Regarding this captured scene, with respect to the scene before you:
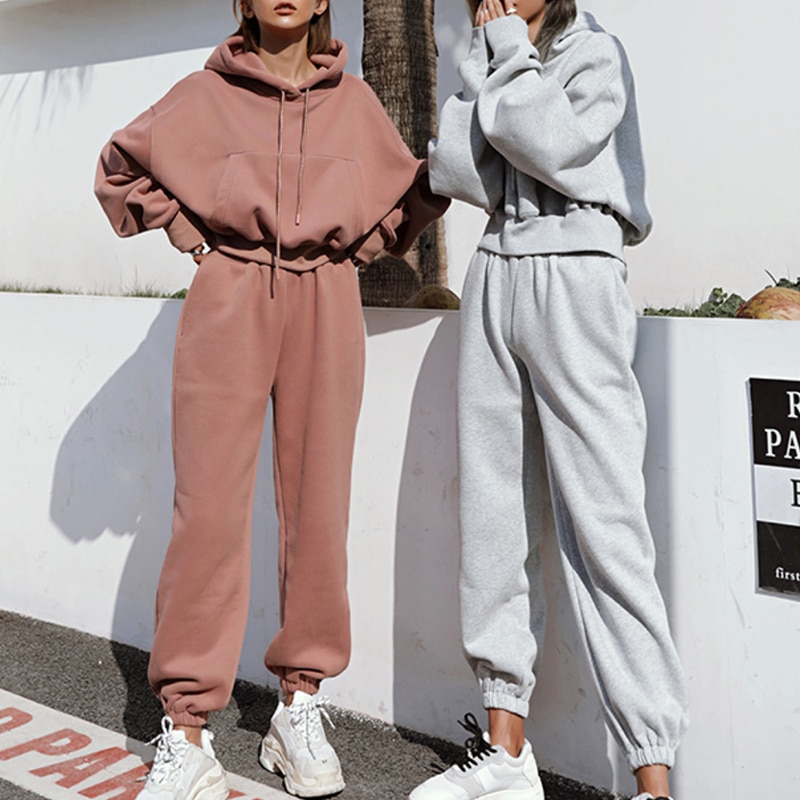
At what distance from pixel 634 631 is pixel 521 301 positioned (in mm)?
814

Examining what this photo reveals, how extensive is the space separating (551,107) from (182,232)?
1016mm

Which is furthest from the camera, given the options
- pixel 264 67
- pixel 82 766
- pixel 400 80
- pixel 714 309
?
pixel 714 309

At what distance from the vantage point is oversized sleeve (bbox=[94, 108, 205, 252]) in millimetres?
3156

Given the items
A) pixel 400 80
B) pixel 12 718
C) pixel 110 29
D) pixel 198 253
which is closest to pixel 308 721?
pixel 12 718

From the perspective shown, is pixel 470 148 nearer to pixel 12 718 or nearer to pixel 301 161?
pixel 301 161

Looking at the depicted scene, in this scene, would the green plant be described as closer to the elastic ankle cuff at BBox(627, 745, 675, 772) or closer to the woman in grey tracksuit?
the woman in grey tracksuit

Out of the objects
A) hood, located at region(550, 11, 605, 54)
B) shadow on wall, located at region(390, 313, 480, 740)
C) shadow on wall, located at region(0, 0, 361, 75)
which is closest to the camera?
hood, located at region(550, 11, 605, 54)

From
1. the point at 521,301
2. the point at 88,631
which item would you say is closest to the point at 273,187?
the point at 521,301

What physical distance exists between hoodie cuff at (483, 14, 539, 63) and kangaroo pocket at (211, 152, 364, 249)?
1.65ft

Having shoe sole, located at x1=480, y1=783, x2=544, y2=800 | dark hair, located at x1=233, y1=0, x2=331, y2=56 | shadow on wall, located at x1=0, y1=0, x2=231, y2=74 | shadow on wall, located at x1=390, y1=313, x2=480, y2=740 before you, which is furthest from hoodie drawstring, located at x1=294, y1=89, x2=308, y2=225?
shadow on wall, located at x1=0, y1=0, x2=231, y2=74

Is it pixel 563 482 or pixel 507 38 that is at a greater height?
pixel 507 38

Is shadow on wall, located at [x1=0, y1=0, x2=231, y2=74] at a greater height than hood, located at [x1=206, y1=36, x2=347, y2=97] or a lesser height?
greater

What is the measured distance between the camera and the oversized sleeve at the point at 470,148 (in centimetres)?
301

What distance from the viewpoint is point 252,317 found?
3168mm
